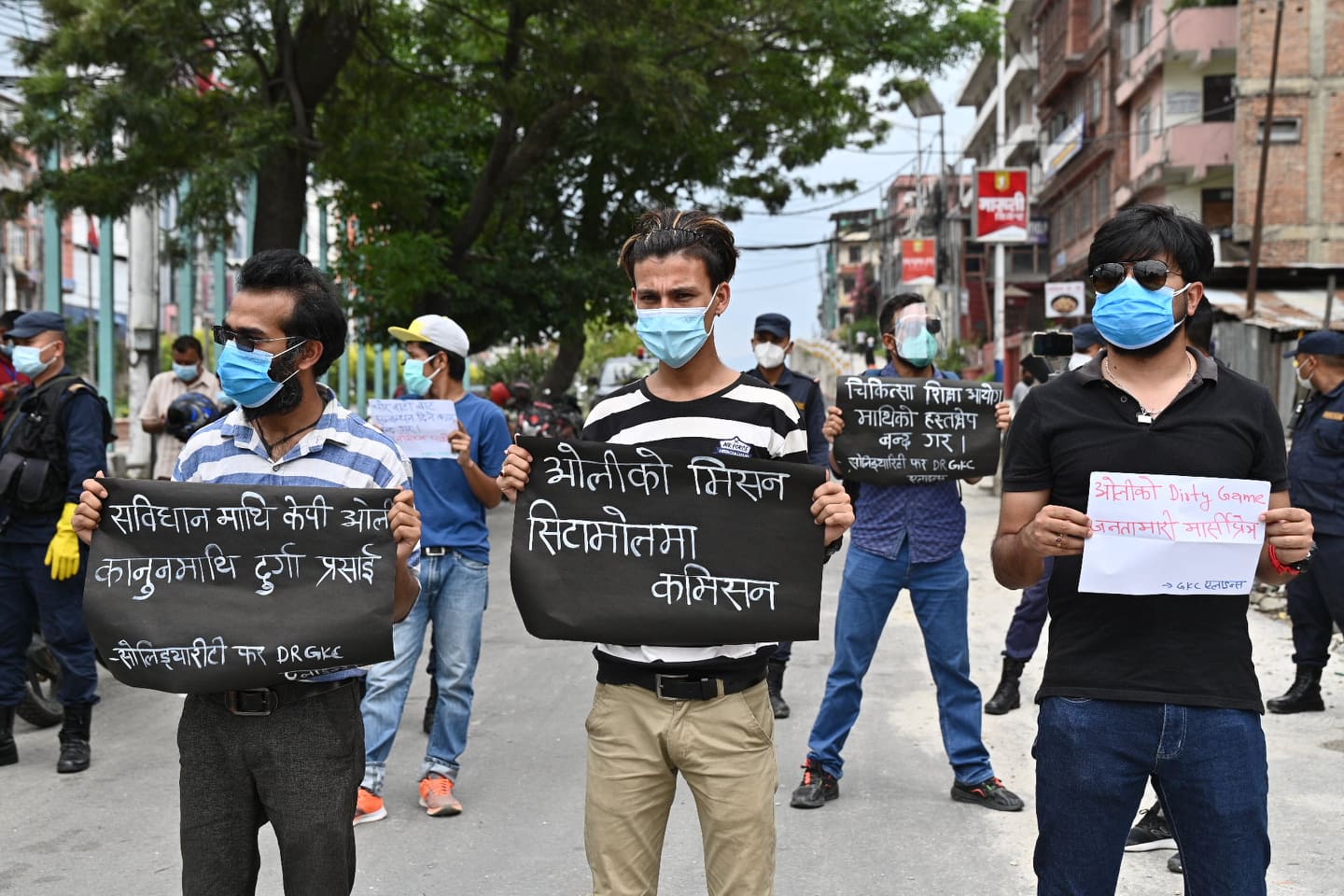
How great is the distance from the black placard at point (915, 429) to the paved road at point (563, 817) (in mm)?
1444

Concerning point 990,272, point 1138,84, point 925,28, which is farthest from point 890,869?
point 990,272

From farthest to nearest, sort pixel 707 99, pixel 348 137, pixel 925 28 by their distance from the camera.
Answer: pixel 925 28 → pixel 707 99 → pixel 348 137

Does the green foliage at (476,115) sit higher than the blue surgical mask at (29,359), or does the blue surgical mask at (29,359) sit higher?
the green foliage at (476,115)

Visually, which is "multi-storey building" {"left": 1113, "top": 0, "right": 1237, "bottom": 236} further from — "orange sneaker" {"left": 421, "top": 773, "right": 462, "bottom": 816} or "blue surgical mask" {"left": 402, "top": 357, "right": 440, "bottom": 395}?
"orange sneaker" {"left": 421, "top": 773, "right": 462, "bottom": 816}

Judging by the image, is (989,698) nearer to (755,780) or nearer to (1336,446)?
(1336,446)

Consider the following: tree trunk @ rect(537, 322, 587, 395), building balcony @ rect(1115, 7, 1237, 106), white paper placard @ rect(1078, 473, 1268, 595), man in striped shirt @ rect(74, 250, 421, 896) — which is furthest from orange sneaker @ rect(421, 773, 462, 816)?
building balcony @ rect(1115, 7, 1237, 106)

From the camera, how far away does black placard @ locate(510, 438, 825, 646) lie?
11.8ft

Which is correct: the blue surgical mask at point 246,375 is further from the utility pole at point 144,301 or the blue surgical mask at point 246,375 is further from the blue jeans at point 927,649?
the utility pole at point 144,301

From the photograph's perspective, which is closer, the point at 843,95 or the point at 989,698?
the point at 989,698

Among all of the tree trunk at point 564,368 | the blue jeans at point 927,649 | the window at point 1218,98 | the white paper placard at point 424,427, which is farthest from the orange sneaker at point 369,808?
the window at point 1218,98

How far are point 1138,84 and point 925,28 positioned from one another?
68.9 feet

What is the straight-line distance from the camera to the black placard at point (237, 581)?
345 centimetres

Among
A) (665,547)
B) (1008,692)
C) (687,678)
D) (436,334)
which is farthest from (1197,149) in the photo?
(687,678)

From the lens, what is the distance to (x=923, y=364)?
664 cm
